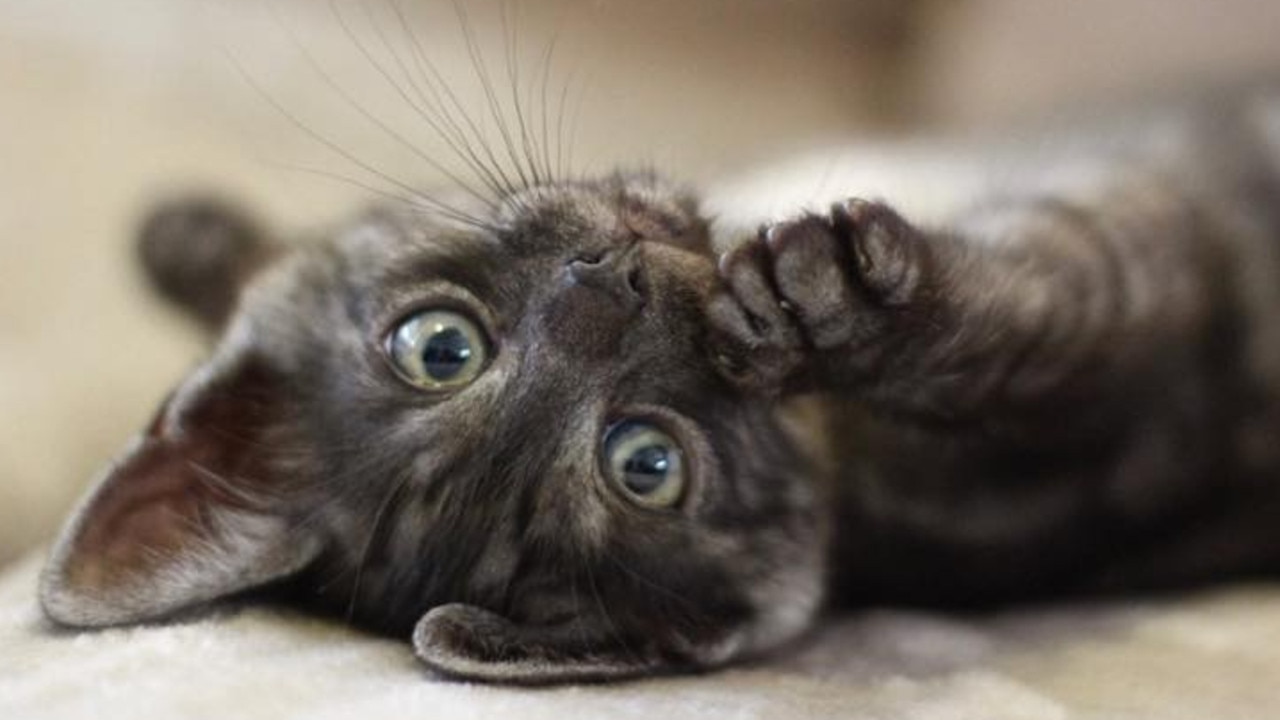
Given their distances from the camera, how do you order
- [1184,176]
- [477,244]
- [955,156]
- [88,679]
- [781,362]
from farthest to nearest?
[955,156]
[1184,176]
[477,244]
[781,362]
[88,679]

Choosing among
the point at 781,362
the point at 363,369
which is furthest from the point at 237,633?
the point at 781,362

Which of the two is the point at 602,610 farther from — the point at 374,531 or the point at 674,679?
the point at 374,531

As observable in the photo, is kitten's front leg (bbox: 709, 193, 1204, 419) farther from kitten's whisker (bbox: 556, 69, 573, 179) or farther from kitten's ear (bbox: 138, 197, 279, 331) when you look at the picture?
kitten's ear (bbox: 138, 197, 279, 331)

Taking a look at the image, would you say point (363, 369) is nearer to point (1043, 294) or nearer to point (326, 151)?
point (1043, 294)

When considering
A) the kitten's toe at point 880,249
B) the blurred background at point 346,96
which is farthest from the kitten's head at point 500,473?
the blurred background at point 346,96

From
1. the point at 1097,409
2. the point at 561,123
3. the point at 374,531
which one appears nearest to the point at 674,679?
the point at 374,531
